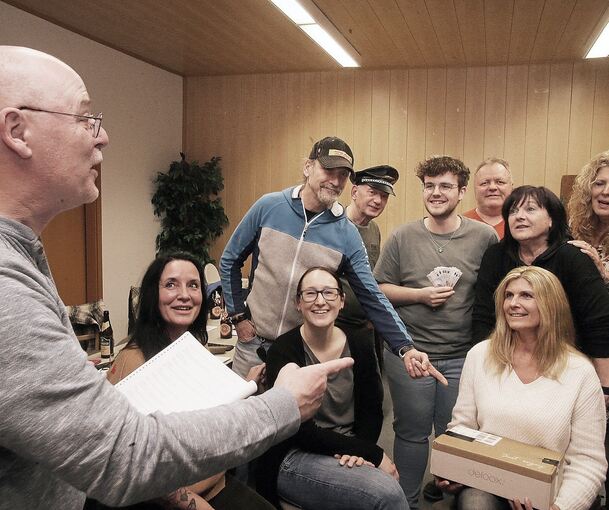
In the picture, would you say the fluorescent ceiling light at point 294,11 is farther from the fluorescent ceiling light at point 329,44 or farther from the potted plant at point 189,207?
the potted plant at point 189,207

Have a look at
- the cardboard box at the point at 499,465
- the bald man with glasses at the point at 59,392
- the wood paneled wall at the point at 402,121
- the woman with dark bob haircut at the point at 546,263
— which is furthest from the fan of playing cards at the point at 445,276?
the wood paneled wall at the point at 402,121

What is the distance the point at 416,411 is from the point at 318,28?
319 cm

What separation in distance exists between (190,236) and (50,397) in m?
5.45

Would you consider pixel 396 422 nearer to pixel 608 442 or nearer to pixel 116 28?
pixel 608 442

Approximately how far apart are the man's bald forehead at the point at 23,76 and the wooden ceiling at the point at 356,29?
10.8ft

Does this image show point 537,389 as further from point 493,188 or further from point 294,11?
point 294,11

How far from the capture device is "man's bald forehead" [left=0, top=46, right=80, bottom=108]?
0.75 metres

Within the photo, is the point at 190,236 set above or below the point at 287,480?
above

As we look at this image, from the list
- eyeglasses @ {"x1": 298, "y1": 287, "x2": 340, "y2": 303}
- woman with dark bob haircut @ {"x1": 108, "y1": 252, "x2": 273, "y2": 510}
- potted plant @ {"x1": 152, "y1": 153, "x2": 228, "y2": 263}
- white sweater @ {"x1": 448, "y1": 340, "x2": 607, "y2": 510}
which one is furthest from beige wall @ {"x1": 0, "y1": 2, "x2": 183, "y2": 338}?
white sweater @ {"x1": 448, "y1": 340, "x2": 607, "y2": 510}

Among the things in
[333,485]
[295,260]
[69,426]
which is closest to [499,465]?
[333,485]

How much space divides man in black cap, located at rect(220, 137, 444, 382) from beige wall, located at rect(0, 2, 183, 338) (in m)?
3.19

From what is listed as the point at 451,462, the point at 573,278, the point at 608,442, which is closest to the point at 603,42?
the point at 573,278

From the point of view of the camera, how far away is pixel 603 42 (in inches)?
176

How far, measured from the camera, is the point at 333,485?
185 centimetres
